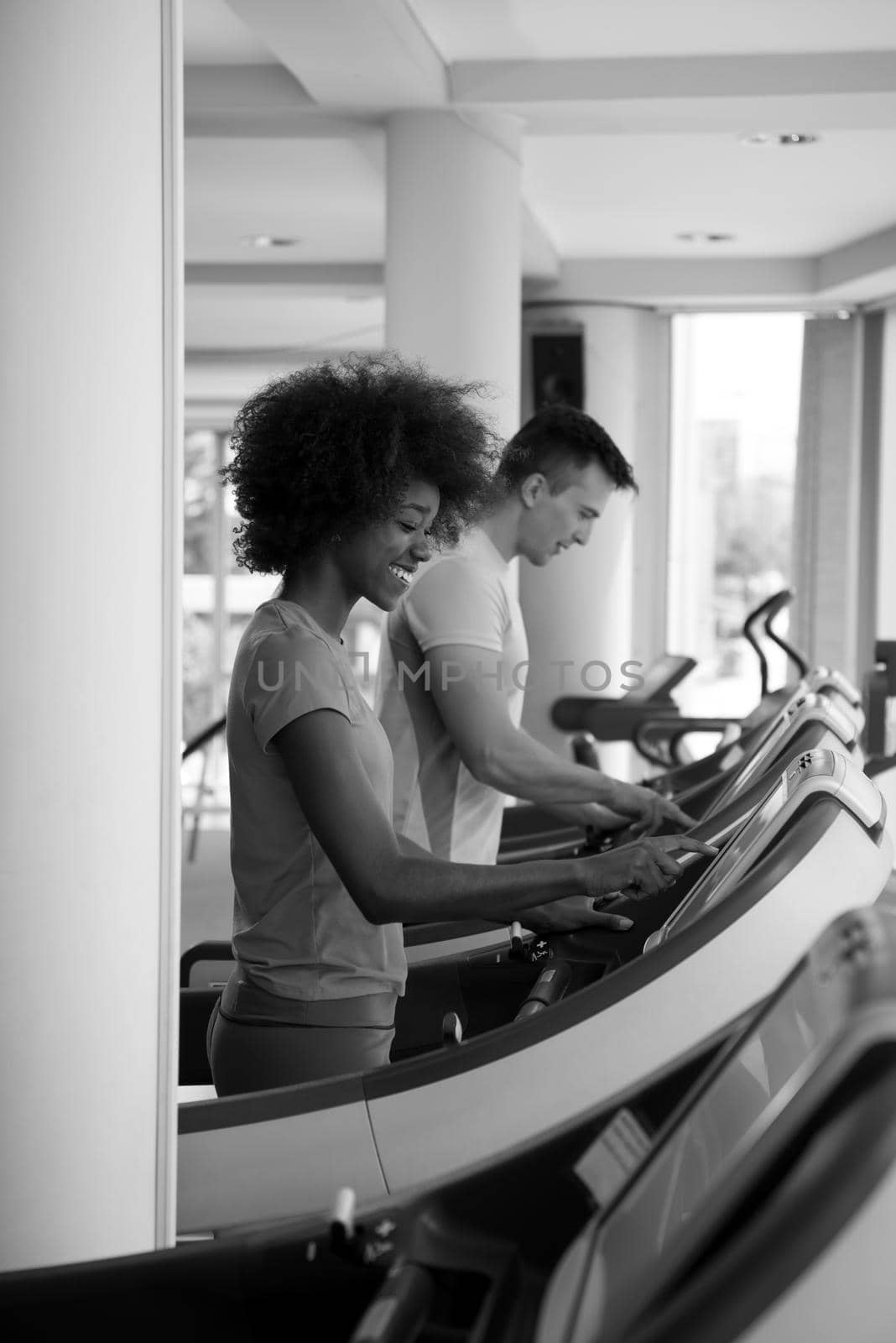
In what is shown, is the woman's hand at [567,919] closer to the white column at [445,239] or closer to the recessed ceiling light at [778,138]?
the white column at [445,239]

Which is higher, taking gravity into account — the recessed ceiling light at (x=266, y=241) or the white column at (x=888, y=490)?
the recessed ceiling light at (x=266, y=241)

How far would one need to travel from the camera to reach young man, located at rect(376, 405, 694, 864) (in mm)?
2127

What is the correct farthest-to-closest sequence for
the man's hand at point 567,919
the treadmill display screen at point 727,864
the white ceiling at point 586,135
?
the white ceiling at point 586,135
the man's hand at point 567,919
the treadmill display screen at point 727,864

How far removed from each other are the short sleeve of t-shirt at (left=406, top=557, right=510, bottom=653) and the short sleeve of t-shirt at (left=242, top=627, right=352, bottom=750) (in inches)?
29.0

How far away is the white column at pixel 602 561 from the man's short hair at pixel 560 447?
3.86m

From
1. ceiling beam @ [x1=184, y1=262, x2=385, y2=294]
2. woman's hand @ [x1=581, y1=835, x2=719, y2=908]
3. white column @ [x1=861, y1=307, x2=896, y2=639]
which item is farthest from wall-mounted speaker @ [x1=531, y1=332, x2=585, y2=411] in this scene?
woman's hand @ [x1=581, y1=835, x2=719, y2=908]

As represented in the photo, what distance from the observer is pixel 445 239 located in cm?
397

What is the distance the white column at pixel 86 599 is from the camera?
1.02m

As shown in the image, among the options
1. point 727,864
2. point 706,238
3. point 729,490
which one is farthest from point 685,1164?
point 729,490

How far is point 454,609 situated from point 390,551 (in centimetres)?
62

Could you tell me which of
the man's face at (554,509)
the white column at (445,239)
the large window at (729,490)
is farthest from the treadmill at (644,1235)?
the large window at (729,490)

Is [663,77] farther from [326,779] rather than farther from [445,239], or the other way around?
[326,779]

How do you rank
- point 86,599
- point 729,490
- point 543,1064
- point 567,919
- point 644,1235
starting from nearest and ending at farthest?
point 644,1235 → point 86,599 → point 543,1064 → point 567,919 → point 729,490

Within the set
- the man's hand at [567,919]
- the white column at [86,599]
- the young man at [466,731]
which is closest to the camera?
the white column at [86,599]
